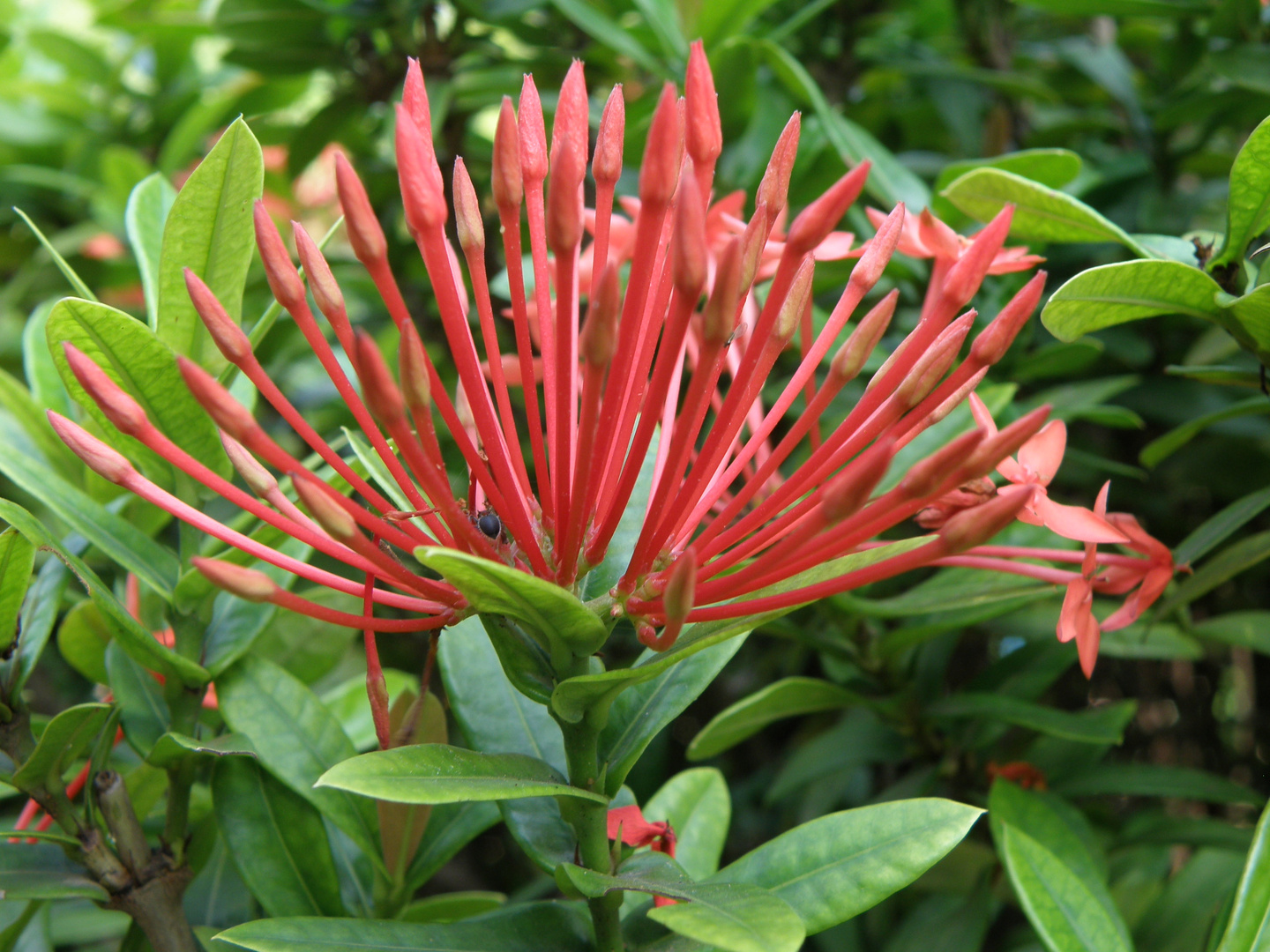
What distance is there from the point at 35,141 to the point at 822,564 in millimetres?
1787

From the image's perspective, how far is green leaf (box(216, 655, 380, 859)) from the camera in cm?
72

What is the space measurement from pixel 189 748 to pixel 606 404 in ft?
1.24

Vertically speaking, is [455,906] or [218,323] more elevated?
[218,323]

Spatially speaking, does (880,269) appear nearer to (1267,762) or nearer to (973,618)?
(973,618)

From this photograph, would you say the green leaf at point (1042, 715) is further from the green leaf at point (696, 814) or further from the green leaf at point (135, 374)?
the green leaf at point (135, 374)

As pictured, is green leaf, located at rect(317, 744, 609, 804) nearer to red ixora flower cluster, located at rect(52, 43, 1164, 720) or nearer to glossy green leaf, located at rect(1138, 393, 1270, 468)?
red ixora flower cluster, located at rect(52, 43, 1164, 720)

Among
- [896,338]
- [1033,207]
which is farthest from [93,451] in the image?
[896,338]

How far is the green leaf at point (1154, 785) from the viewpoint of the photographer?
38.9 inches

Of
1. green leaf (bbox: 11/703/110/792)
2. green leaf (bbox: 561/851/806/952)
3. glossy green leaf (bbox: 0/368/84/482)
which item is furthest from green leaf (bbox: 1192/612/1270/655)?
glossy green leaf (bbox: 0/368/84/482)

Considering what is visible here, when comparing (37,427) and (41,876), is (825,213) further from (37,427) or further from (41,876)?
(37,427)

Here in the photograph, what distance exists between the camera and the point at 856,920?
4.04 ft

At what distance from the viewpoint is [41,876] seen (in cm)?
71

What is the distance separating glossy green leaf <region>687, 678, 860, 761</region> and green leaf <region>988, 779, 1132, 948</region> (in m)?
0.17

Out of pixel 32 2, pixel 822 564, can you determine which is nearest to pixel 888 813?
pixel 822 564
